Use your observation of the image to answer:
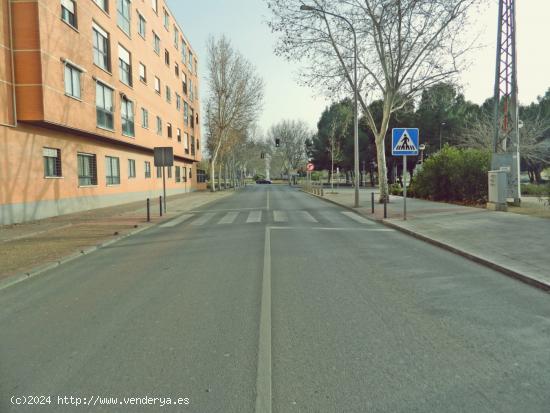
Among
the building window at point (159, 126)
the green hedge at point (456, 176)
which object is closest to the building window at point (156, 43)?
the building window at point (159, 126)

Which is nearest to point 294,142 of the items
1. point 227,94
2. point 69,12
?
point 227,94

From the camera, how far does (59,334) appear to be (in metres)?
4.10

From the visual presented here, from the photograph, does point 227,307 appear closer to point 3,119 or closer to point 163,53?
point 3,119

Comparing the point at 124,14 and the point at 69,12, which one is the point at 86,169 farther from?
the point at 124,14

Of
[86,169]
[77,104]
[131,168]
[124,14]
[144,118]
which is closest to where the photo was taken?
[77,104]

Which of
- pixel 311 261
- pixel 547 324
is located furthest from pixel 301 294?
pixel 547 324

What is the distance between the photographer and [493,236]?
9.77 metres

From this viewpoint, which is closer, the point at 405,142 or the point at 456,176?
the point at 405,142

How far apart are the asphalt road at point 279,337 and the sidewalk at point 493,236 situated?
391 mm

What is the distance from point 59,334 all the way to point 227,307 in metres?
1.73

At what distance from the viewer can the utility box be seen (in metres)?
15.3

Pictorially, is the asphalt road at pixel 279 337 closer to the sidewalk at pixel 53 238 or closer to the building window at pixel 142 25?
the sidewalk at pixel 53 238

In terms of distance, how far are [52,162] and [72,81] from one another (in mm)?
3593

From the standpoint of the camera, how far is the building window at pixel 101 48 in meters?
20.9
